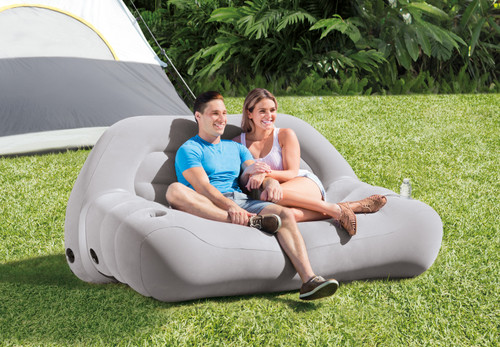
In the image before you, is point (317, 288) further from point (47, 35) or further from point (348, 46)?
point (348, 46)

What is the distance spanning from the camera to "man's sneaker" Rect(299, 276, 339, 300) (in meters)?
2.78

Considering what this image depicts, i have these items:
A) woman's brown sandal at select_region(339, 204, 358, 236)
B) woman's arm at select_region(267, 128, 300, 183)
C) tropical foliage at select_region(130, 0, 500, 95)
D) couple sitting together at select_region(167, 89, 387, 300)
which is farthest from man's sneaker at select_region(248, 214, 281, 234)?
tropical foliage at select_region(130, 0, 500, 95)

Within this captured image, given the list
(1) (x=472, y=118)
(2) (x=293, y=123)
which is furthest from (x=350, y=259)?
(1) (x=472, y=118)

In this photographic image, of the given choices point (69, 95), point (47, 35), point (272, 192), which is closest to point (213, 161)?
point (272, 192)

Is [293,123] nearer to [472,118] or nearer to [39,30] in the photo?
[39,30]

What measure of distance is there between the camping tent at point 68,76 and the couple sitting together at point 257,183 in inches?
113

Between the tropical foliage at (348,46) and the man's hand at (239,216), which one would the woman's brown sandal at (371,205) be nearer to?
the man's hand at (239,216)

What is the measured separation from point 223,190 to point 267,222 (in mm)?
500

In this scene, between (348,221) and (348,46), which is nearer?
(348,221)

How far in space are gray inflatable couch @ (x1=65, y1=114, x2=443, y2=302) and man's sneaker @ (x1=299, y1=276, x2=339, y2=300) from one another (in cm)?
16

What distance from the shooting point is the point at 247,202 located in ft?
11.0

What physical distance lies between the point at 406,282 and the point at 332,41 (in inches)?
273

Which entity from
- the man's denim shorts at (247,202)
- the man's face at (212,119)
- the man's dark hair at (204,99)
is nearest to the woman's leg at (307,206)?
the man's denim shorts at (247,202)

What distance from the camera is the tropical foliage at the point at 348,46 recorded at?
9.23 metres
